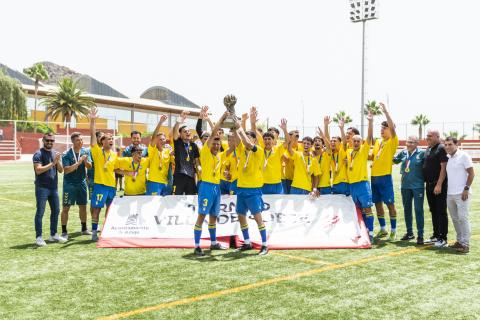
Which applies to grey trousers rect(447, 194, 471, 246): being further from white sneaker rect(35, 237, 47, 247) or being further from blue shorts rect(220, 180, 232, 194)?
white sneaker rect(35, 237, 47, 247)

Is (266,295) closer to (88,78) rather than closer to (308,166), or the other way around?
(308,166)

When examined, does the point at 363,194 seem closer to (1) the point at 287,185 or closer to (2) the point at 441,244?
(2) the point at 441,244

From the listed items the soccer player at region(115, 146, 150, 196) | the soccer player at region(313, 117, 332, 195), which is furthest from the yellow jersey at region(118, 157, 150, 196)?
the soccer player at region(313, 117, 332, 195)

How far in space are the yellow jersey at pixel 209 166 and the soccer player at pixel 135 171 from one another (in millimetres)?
2229

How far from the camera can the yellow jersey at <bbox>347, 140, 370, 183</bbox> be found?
847 cm

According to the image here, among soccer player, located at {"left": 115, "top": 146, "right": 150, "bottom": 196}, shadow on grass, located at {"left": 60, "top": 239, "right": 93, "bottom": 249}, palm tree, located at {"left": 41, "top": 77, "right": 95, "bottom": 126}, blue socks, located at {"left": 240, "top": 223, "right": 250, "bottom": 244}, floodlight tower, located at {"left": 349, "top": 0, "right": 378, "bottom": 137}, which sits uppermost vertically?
floodlight tower, located at {"left": 349, "top": 0, "right": 378, "bottom": 137}

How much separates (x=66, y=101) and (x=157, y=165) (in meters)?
63.8

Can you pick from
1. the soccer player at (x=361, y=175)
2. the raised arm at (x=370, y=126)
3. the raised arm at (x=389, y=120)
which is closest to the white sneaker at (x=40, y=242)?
the soccer player at (x=361, y=175)

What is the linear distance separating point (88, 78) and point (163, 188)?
9332 cm

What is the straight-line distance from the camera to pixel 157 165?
927cm

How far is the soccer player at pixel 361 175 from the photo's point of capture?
845 cm

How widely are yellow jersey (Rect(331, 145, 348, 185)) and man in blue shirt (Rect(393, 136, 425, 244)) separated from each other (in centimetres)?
106

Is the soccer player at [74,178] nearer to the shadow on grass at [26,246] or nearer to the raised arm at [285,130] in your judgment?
the shadow on grass at [26,246]

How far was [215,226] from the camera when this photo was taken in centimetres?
794
